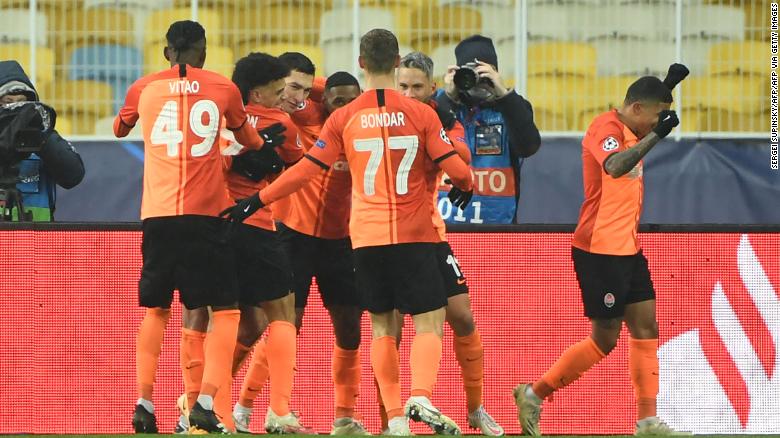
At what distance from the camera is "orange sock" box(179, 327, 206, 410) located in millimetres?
8891

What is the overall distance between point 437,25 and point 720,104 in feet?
7.15

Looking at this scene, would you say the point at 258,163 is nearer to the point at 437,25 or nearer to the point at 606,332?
the point at 606,332

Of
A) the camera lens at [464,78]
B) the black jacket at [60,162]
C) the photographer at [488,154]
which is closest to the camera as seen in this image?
the camera lens at [464,78]

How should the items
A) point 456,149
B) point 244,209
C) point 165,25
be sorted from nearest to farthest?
point 244,209 → point 456,149 → point 165,25

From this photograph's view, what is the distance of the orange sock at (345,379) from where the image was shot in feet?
31.9

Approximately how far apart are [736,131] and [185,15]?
166 inches

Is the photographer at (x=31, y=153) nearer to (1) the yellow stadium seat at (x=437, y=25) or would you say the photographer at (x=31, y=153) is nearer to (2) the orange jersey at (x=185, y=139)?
(2) the orange jersey at (x=185, y=139)

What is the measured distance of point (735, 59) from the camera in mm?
13125

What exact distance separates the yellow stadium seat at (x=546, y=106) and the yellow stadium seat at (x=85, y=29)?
10.1ft

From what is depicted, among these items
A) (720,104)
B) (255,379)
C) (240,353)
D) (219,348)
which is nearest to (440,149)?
(219,348)

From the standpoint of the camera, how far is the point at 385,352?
8547mm

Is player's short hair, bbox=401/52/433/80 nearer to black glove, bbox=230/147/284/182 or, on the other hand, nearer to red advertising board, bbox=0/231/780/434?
black glove, bbox=230/147/284/182

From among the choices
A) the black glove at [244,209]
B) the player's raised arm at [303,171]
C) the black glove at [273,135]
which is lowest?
the black glove at [244,209]

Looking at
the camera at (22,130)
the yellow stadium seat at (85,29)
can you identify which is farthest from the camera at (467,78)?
the yellow stadium seat at (85,29)
